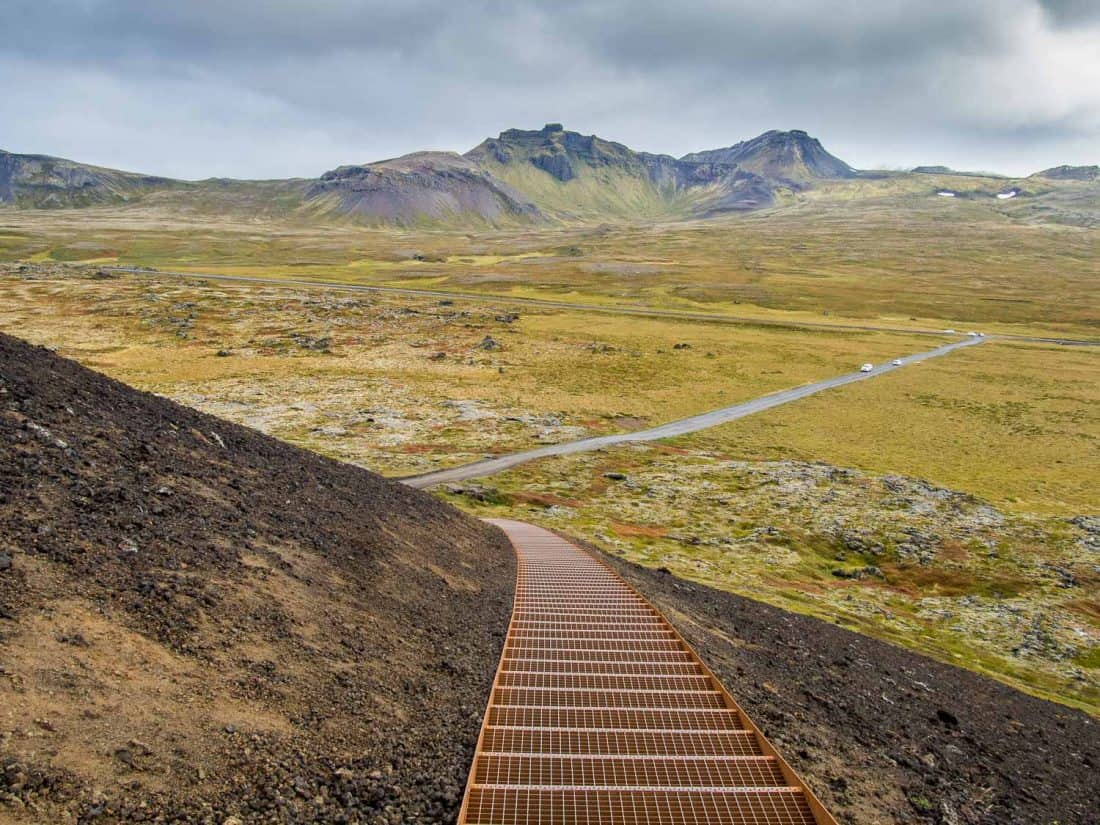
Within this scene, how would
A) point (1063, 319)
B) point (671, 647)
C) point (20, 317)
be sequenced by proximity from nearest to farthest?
point (671, 647)
point (20, 317)
point (1063, 319)

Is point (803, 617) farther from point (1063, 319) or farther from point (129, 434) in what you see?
point (1063, 319)

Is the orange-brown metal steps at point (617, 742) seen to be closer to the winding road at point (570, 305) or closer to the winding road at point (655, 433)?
the winding road at point (655, 433)

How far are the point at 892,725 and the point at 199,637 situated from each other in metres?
16.2

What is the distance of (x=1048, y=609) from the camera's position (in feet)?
102

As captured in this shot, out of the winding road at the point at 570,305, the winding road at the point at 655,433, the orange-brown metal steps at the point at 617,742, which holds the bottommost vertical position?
the winding road at the point at 655,433

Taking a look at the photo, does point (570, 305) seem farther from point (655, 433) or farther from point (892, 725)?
point (892, 725)

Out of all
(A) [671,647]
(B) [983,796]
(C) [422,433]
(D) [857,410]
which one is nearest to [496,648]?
(A) [671,647]

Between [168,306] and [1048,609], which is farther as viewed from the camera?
[168,306]

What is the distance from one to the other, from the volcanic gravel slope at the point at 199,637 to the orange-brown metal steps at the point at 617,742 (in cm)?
83

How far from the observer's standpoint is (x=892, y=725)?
15523 millimetres

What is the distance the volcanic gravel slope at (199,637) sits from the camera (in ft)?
25.6

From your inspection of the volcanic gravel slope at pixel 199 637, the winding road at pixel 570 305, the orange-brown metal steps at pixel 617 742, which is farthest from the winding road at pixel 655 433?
the winding road at pixel 570 305

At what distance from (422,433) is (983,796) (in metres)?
51.4

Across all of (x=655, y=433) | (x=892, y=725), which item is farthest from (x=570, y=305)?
(x=892, y=725)
